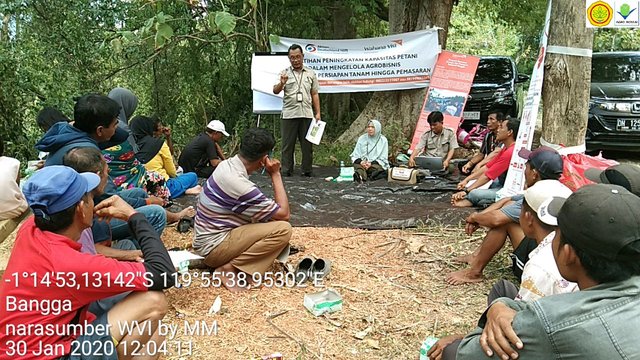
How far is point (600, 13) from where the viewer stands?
12.3 ft

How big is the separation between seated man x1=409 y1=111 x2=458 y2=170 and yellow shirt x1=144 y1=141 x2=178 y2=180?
3.11 metres

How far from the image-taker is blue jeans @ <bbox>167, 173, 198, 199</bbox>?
18.2 ft

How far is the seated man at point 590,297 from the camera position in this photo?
1.33 m

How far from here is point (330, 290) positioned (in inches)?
134

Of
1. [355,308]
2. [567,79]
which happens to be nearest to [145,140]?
[355,308]

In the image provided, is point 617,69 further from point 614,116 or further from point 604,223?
point 604,223

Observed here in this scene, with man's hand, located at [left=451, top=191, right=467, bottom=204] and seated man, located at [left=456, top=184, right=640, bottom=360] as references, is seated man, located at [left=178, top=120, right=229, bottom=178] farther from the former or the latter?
seated man, located at [left=456, top=184, right=640, bottom=360]

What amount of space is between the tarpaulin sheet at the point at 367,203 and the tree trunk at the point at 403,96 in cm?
239

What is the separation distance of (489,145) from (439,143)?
800 mm

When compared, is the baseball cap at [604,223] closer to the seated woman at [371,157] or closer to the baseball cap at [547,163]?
the baseball cap at [547,163]

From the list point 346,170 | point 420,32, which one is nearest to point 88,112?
point 346,170

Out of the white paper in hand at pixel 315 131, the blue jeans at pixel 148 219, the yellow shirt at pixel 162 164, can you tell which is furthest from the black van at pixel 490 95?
the blue jeans at pixel 148 219

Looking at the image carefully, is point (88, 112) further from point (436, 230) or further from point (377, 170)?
point (377, 170)

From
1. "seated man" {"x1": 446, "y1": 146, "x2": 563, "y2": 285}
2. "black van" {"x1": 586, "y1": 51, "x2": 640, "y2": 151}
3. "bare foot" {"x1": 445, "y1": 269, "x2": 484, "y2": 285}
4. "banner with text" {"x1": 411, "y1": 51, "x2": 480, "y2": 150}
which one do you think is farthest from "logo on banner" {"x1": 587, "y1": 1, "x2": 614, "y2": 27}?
"banner with text" {"x1": 411, "y1": 51, "x2": 480, "y2": 150}
